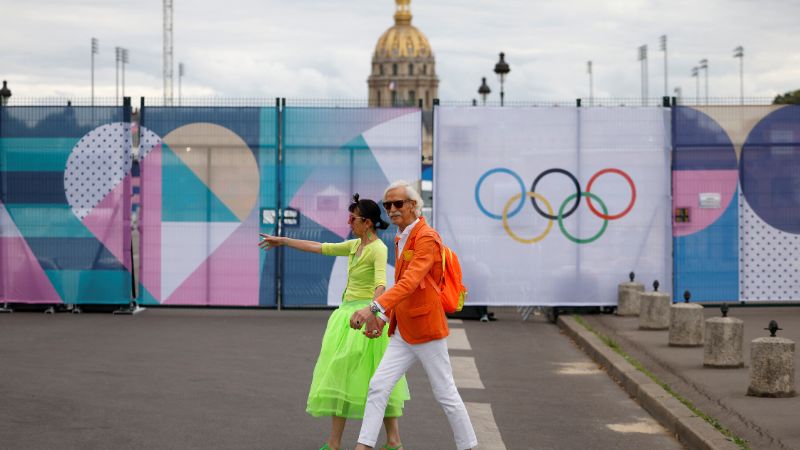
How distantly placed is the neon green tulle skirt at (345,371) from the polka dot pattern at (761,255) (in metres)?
12.0

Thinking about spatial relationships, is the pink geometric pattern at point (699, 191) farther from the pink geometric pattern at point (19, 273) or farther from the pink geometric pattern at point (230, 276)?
the pink geometric pattern at point (19, 273)

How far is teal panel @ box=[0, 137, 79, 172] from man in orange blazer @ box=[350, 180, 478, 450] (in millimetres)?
12857

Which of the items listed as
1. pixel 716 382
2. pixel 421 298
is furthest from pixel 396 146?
pixel 421 298

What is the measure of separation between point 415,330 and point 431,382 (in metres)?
0.32

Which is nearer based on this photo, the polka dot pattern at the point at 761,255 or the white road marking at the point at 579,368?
the white road marking at the point at 579,368

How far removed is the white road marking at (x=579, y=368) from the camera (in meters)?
13.4

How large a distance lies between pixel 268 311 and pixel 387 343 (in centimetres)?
1221

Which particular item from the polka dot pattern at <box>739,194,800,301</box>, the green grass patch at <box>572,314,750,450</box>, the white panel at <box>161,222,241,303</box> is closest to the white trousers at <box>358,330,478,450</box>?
the green grass patch at <box>572,314,750,450</box>

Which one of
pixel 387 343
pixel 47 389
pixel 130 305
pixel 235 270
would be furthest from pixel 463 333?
pixel 387 343

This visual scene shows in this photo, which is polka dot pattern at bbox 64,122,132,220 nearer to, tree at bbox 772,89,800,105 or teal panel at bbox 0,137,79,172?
teal panel at bbox 0,137,79,172

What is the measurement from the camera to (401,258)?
25.7 feet

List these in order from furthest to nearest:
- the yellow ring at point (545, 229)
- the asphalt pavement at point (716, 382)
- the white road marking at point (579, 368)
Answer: the yellow ring at point (545, 229), the white road marking at point (579, 368), the asphalt pavement at point (716, 382)

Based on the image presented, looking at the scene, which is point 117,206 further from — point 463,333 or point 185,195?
point 463,333

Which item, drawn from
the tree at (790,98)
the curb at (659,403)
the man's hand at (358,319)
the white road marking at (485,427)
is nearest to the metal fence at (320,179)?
the curb at (659,403)
